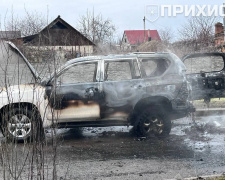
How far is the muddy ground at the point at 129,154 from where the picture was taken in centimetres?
551

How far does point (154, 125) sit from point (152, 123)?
7 cm

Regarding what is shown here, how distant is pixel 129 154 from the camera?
22.2ft

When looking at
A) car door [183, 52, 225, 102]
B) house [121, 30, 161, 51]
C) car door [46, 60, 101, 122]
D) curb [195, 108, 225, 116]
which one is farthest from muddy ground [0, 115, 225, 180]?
house [121, 30, 161, 51]

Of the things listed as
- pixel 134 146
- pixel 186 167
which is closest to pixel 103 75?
pixel 134 146

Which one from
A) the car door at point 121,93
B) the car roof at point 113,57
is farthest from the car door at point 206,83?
the car door at point 121,93

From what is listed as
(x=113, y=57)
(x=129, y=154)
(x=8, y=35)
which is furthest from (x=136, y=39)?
(x=8, y=35)

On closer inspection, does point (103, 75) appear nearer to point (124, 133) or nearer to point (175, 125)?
point (124, 133)

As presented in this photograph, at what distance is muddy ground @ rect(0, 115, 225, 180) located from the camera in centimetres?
551

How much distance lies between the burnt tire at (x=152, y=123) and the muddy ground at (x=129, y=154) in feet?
0.55

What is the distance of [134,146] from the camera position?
737cm

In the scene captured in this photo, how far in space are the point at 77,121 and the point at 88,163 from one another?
1720 millimetres

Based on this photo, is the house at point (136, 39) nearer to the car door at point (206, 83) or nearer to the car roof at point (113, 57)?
the car door at point (206, 83)

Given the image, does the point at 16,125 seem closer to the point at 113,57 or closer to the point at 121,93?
the point at 121,93

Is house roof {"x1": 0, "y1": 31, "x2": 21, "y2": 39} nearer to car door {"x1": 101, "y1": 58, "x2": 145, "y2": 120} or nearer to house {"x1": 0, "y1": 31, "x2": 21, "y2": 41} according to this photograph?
house {"x1": 0, "y1": 31, "x2": 21, "y2": 41}
